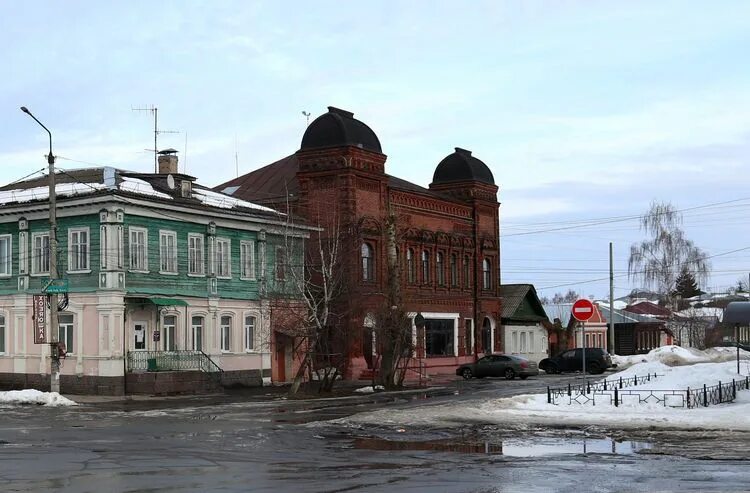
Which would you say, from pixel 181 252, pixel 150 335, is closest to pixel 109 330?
pixel 150 335

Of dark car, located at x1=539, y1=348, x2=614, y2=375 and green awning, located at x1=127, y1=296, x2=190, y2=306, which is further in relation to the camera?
dark car, located at x1=539, y1=348, x2=614, y2=375

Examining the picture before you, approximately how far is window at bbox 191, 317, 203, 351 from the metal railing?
479 millimetres

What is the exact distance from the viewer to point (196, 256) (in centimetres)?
4259

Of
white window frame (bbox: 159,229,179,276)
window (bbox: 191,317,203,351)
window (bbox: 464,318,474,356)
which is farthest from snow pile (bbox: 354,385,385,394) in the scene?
window (bbox: 464,318,474,356)

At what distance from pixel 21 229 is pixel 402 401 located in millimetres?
18308

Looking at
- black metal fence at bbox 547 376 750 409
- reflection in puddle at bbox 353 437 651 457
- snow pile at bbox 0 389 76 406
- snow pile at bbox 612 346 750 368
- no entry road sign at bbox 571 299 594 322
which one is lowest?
snow pile at bbox 612 346 750 368

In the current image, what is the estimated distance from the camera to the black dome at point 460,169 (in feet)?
208

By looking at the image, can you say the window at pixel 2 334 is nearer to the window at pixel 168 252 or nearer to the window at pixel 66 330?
the window at pixel 66 330

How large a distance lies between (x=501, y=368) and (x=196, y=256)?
17.9 m

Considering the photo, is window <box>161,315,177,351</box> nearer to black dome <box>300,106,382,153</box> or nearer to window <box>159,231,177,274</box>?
window <box>159,231,177,274</box>

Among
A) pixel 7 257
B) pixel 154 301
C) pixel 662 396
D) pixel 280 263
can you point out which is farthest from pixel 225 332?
pixel 662 396

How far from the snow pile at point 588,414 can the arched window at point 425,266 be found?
27.6 metres

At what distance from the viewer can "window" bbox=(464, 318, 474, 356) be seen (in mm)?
61906

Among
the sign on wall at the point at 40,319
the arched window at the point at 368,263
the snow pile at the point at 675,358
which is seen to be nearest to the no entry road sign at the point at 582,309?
the sign on wall at the point at 40,319
